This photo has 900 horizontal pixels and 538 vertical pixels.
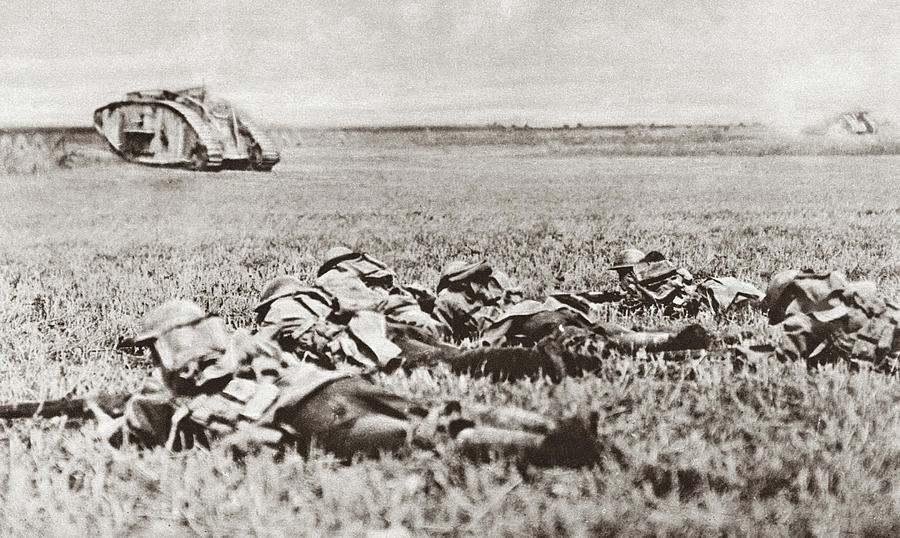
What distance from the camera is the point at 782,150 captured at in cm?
1511

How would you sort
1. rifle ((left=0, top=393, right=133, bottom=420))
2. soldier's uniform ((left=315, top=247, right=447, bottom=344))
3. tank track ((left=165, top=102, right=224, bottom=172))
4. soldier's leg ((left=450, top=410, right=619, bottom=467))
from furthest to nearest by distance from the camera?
tank track ((left=165, top=102, right=224, bottom=172)) < soldier's uniform ((left=315, top=247, right=447, bottom=344)) < rifle ((left=0, top=393, right=133, bottom=420)) < soldier's leg ((left=450, top=410, right=619, bottom=467))

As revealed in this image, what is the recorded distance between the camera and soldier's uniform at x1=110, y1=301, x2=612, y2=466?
2.47 metres

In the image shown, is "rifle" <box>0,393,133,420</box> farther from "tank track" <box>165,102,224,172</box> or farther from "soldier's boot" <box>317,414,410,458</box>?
"tank track" <box>165,102,224,172</box>

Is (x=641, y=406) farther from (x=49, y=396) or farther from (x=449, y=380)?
(x=49, y=396)

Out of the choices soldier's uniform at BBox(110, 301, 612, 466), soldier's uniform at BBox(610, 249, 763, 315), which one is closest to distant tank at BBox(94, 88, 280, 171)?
soldier's uniform at BBox(110, 301, 612, 466)

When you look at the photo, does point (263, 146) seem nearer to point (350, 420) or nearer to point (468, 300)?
point (468, 300)

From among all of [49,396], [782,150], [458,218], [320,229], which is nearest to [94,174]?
[320,229]

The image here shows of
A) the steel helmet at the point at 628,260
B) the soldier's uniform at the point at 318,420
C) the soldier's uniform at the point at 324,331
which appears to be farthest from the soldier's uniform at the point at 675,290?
Result: the soldier's uniform at the point at 318,420

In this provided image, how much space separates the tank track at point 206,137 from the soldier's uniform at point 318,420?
159 inches

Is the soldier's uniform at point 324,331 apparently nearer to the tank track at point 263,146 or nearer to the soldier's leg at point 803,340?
the soldier's leg at point 803,340

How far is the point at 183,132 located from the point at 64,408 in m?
5.29

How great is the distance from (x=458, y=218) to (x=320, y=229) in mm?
1697

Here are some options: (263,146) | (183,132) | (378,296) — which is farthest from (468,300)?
(263,146)

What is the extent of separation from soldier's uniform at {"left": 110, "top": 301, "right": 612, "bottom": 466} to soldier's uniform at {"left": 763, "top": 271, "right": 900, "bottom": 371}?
145 centimetres
